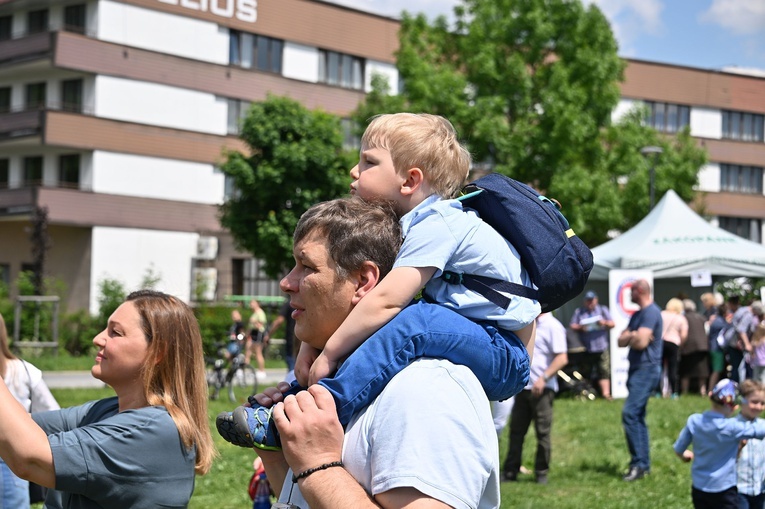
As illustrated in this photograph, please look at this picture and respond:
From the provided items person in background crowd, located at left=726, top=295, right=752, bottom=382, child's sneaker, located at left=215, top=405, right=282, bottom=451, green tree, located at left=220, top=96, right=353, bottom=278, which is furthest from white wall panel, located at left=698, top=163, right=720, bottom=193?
child's sneaker, located at left=215, top=405, right=282, bottom=451

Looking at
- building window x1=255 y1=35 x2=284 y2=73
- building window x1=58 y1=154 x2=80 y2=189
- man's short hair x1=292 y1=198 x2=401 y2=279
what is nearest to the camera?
man's short hair x1=292 y1=198 x2=401 y2=279

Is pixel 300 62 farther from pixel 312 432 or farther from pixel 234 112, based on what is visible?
pixel 312 432

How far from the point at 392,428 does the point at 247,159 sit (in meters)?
33.3

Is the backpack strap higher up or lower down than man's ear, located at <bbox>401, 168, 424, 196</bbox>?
lower down

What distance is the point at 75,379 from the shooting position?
24.0 m

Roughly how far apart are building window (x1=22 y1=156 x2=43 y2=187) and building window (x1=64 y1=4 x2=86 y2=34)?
5.30 meters

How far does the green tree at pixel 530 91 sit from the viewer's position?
36.7 meters

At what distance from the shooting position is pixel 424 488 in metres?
2.25

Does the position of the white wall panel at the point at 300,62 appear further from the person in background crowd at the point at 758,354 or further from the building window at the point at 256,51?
the person in background crowd at the point at 758,354

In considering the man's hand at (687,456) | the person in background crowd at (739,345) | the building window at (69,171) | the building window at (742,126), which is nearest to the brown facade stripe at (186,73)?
the building window at (69,171)

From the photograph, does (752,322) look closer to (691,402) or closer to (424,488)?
(691,402)

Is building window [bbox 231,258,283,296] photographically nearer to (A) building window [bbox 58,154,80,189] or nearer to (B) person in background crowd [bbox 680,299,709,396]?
(A) building window [bbox 58,154,80,189]

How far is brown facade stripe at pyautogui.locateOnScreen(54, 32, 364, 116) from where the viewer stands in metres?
39.3

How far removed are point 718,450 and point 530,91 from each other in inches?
1228
